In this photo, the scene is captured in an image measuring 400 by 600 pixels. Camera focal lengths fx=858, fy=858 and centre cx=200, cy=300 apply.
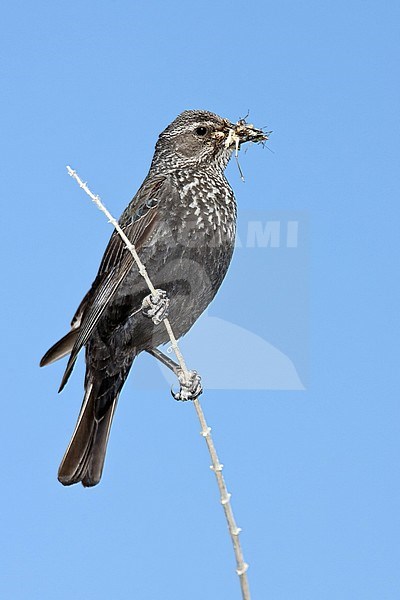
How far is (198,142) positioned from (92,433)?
5.04 ft

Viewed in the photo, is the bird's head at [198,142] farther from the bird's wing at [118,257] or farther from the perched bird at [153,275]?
the bird's wing at [118,257]

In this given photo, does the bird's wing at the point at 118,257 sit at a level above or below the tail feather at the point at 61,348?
above

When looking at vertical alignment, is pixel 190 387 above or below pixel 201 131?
below

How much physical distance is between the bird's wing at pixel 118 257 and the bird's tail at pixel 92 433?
340 millimetres

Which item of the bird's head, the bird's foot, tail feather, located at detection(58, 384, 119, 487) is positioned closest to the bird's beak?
the bird's head

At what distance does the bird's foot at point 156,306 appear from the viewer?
136 inches

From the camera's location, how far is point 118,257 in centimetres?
392

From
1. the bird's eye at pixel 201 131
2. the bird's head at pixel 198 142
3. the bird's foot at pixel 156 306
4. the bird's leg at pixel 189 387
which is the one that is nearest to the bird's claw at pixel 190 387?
the bird's leg at pixel 189 387

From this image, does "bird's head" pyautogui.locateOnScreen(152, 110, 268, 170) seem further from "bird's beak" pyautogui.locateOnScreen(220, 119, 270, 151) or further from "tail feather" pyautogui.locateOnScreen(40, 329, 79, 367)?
"tail feather" pyautogui.locateOnScreen(40, 329, 79, 367)

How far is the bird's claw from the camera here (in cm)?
354

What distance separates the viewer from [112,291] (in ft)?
12.4

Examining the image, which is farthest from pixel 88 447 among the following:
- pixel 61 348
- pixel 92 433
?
pixel 61 348

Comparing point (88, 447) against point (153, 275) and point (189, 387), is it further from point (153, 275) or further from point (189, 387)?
point (153, 275)

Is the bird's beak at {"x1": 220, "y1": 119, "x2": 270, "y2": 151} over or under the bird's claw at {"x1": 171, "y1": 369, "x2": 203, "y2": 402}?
over
